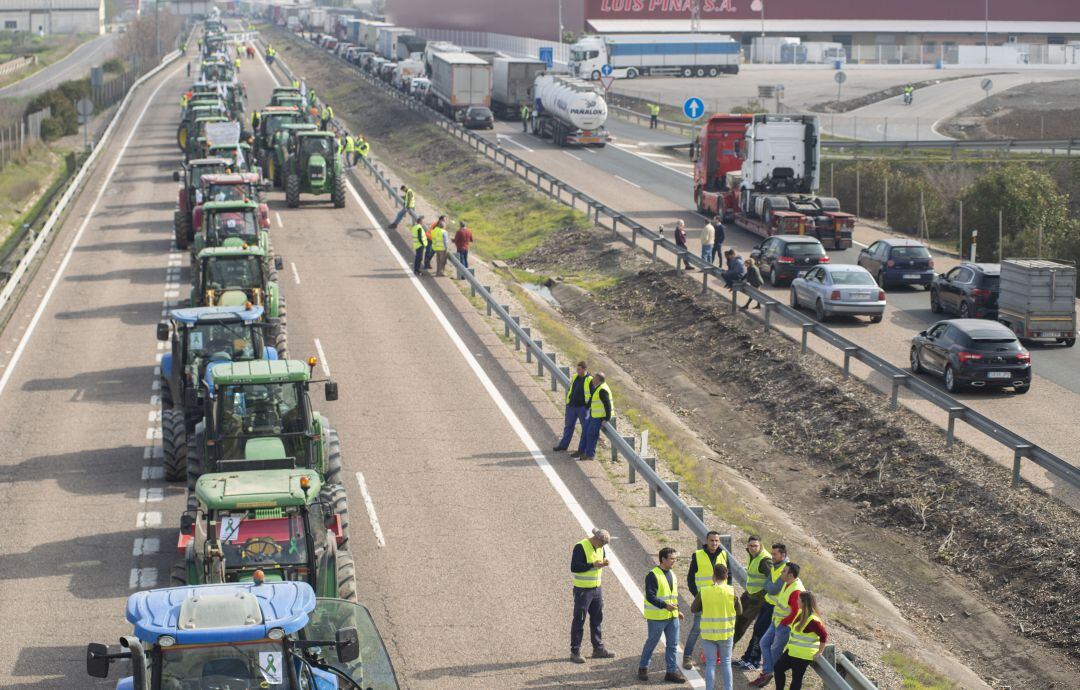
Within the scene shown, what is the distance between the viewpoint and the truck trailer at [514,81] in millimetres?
80812

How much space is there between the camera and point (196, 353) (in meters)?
22.3

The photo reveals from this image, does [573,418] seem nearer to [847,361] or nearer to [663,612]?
[663,612]

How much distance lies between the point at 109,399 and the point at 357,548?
32.1ft

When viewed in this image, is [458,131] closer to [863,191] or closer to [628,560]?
[863,191]

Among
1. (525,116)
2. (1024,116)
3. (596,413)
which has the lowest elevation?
(596,413)

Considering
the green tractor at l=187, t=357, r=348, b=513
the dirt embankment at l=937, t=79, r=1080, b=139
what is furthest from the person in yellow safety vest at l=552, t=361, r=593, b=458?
the dirt embankment at l=937, t=79, r=1080, b=139

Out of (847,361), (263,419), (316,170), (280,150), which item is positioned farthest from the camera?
(280,150)

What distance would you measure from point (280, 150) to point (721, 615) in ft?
131

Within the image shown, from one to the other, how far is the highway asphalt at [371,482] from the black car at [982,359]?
28.9 ft

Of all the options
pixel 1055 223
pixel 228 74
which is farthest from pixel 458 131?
pixel 1055 223

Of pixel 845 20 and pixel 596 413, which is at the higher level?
pixel 845 20

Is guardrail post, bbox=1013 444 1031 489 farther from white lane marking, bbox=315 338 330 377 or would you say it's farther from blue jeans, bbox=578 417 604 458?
white lane marking, bbox=315 338 330 377

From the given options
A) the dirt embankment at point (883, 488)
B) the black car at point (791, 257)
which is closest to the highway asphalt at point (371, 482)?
the dirt embankment at point (883, 488)

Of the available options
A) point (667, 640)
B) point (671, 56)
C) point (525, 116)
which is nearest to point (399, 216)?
point (667, 640)
